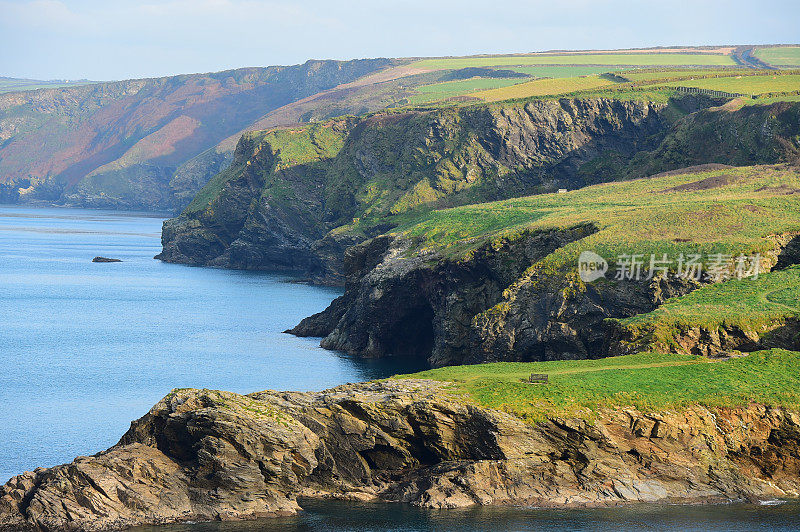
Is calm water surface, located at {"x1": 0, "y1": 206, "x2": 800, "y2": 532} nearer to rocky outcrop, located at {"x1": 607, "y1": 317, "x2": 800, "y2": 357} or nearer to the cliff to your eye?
the cliff

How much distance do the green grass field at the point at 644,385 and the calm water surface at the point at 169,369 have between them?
7.53 metres

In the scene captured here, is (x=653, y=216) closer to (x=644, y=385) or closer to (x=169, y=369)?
(x=644, y=385)

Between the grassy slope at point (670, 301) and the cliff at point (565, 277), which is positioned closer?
the grassy slope at point (670, 301)

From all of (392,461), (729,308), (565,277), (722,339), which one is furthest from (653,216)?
(392,461)

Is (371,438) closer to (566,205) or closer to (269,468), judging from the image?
(269,468)

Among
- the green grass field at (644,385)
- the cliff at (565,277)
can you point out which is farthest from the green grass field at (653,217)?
the green grass field at (644,385)

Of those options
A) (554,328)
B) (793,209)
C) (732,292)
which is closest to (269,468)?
(554,328)

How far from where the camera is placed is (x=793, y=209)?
4188 inches

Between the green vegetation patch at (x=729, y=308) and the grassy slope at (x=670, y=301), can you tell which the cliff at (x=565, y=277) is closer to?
the green vegetation patch at (x=729, y=308)

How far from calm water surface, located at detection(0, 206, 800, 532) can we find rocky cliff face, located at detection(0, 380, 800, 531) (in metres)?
1.85

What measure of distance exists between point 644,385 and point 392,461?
17742 millimetres

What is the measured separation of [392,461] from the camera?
67.2 m

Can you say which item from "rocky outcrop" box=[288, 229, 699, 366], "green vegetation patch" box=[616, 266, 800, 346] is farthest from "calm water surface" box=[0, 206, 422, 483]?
"green vegetation patch" box=[616, 266, 800, 346]

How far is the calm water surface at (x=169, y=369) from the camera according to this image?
59031mm
